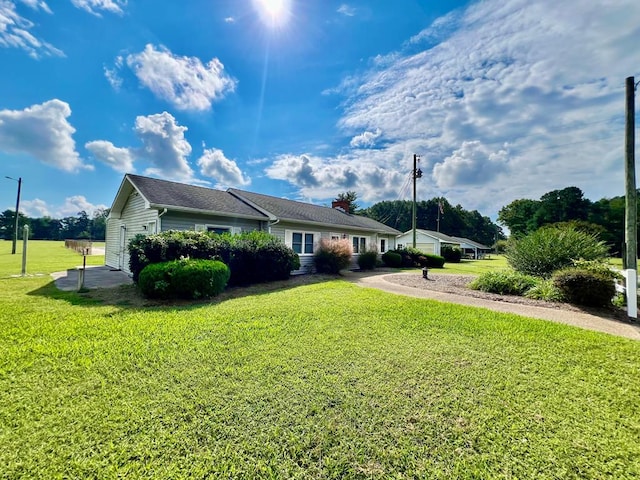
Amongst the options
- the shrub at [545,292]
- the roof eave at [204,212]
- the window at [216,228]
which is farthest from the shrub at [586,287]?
the window at [216,228]

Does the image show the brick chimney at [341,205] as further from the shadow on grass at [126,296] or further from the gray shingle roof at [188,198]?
→ the shadow on grass at [126,296]

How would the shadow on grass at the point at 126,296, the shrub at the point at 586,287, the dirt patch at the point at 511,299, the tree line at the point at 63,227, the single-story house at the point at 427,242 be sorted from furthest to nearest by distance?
1. the tree line at the point at 63,227
2. the single-story house at the point at 427,242
3. the shadow on grass at the point at 126,296
4. the shrub at the point at 586,287
5. the dirt patch at the point at 511,299

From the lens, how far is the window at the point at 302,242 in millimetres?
14703

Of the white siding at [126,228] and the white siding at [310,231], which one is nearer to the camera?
the white siding at [126,228]

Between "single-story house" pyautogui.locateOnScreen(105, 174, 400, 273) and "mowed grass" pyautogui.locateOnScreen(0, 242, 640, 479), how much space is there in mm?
6227

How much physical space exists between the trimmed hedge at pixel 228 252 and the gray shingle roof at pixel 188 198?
1762 mm

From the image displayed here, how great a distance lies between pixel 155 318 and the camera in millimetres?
5691

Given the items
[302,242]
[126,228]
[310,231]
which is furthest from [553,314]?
[126,228]

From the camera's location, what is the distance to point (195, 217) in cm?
1150

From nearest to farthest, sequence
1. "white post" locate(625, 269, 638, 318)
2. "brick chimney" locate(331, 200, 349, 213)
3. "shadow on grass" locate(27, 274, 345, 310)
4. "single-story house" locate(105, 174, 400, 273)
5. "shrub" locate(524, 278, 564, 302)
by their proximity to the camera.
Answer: "white post" locate(625, 269, 638, 318) → "shadow on grass" locate(27, 274, 345, 310) → "shrub" locate(524, 278, 564, 302) → "single-story house" locate(105, 174, 400, 273) → "brick chimney" locate(331, 200, 349, 213)

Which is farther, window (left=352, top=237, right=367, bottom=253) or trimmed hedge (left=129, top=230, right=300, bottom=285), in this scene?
window (left=352, top=237, right=367, bottom=253)

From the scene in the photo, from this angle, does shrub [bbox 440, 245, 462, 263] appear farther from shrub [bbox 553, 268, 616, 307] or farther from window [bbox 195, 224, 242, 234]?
window [bbox 195, 224, 242, 234]

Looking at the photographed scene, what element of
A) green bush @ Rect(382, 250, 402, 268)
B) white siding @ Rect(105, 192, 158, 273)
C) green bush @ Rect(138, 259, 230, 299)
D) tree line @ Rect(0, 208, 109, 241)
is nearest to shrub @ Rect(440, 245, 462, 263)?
green bush @ Rect(382, 250, 402, 268)

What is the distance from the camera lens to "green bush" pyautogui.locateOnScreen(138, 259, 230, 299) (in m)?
7.38
